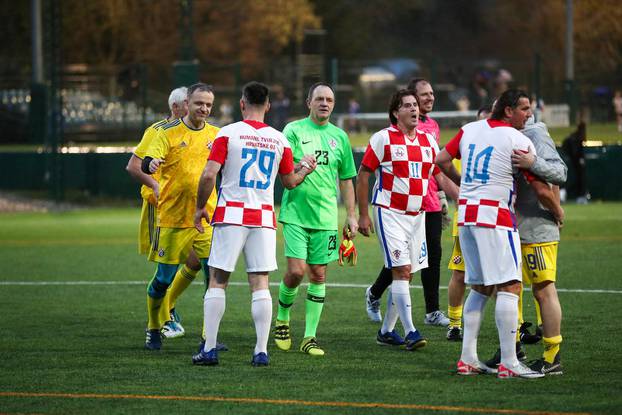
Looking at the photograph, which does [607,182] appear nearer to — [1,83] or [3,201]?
[3,201]

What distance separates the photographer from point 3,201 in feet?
99.7

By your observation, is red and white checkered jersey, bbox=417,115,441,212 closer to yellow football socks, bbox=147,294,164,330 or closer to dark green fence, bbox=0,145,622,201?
yellow football socks, bbox=147,294,164,330

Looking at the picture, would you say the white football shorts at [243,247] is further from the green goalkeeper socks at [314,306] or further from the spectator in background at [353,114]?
the spectator in background at [353,114]

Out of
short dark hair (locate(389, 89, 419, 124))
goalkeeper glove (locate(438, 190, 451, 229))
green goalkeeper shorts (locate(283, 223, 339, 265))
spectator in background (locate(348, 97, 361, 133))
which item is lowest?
green goalkeeper shorts (locate(283, 223, 339, 265))

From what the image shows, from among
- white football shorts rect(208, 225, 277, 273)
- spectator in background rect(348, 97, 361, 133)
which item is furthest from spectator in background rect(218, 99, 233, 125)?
white football shorts rect(208, 225, 277, 273)

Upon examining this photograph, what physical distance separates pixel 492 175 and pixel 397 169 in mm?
1643

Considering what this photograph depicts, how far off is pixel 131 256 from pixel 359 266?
12.1 feet

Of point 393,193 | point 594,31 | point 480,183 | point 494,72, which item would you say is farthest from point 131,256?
point 594,31

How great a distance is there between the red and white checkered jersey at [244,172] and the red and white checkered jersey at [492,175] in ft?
5.13

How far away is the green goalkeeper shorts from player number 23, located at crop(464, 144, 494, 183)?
184cm

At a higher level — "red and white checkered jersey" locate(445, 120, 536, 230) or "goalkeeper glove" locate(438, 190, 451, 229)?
"red and white checkered jersey" locate(445, 120, 536, 230)

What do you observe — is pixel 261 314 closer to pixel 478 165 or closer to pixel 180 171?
pixel 180 171

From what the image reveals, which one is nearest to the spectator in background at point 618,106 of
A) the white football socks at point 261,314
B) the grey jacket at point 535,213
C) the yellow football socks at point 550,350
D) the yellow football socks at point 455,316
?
the yellow football socks at point 455,316

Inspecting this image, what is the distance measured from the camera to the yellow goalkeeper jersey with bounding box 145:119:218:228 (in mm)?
10453
